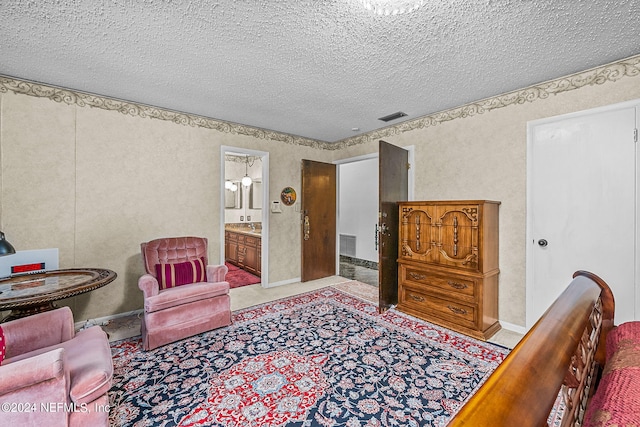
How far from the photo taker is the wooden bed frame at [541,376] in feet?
1.76

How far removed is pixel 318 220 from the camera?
5.10m

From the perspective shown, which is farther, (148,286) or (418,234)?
(418,234)

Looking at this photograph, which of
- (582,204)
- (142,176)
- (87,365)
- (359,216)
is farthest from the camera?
(359,216)

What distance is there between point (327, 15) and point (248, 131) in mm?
2749

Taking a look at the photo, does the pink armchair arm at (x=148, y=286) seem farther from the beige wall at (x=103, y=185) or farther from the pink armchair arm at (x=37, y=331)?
the beige wall at (x=103, y=185)

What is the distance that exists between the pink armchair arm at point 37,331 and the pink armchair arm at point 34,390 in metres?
0.69

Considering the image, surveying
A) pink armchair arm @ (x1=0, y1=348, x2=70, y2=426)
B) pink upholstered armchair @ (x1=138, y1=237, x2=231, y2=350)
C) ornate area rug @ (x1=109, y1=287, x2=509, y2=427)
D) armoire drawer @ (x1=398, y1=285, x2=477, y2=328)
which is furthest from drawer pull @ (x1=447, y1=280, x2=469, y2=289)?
pink armchair arm @ (x1=0, y1=348, x2=70, y2=426)

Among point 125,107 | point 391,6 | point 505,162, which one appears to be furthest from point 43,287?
point 505,162

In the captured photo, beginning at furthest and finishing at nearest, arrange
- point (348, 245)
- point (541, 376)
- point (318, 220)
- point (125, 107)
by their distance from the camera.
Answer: point (348, 245), point (318, 220), point (125, 107), point (541, 376)

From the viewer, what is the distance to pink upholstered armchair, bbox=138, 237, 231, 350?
2564 mm

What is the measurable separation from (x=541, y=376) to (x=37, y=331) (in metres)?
2.64

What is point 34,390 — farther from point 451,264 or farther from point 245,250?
point 245,250

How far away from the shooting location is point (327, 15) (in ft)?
5.90

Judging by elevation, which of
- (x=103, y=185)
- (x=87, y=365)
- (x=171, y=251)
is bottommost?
(x=87, y=365)
